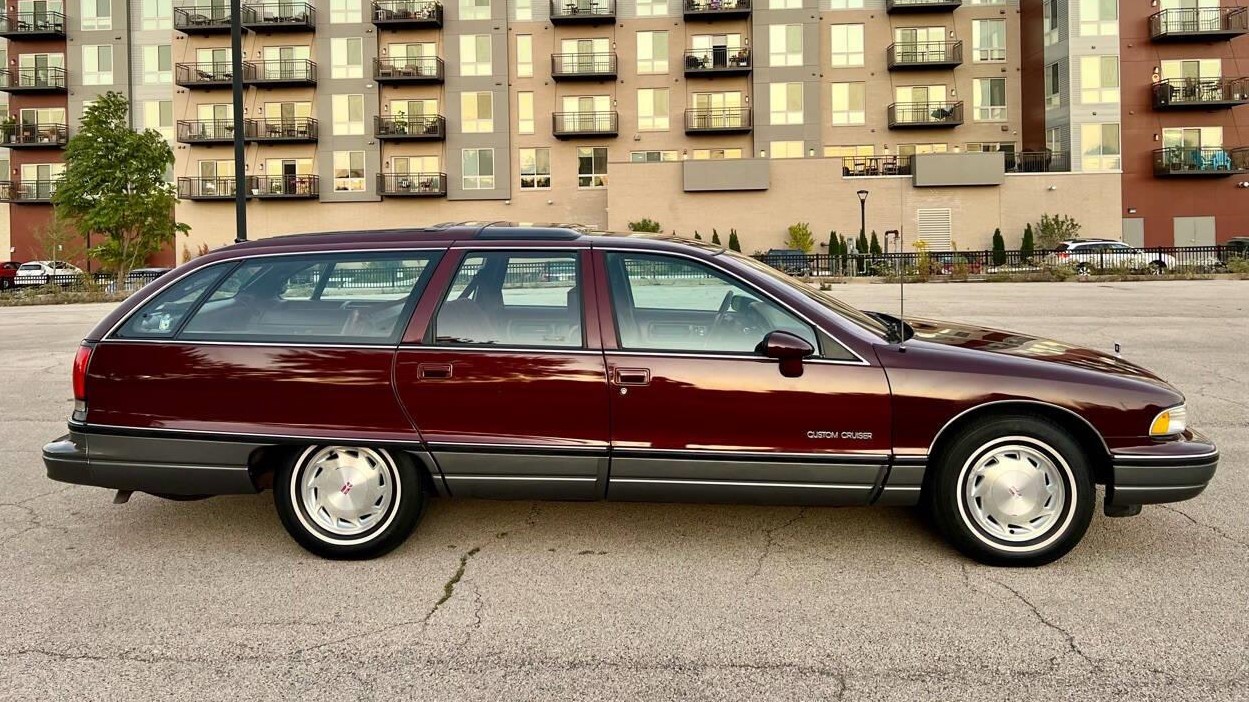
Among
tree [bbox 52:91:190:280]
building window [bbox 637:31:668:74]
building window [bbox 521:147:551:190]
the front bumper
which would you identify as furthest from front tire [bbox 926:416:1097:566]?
building window [bbox 637:31:668:74]

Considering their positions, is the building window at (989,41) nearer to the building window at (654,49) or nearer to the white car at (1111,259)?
the white car at (1111,259)

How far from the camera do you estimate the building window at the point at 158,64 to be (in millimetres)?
56406

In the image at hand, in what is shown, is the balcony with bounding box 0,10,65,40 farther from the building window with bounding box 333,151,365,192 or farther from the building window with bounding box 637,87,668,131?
the building window with bounding box 637,87,668,131

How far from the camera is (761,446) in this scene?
455 cm

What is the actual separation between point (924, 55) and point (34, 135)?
51.7m

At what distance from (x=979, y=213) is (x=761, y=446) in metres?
49.2

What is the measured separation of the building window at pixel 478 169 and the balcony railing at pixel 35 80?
82.3 feet

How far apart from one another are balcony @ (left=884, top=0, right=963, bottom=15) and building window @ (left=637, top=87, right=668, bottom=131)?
1275 centimetres

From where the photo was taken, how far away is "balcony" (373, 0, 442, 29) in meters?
51.9

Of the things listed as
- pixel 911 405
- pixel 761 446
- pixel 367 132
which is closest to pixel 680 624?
pixel 761 446

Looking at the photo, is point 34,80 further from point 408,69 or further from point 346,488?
point 346,488

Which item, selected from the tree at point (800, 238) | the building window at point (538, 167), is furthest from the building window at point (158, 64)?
the tree at point (800, 238)

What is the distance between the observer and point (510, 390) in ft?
15.2

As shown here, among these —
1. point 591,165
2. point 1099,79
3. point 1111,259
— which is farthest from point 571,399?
point 1099,79
